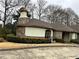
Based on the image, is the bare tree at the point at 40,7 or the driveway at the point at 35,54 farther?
the bare tree at the point at 40,7

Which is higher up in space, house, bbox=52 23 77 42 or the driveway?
house, bbox=52 23 77 42

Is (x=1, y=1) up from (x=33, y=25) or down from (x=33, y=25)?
up

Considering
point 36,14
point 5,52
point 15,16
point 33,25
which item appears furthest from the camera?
point 36,14

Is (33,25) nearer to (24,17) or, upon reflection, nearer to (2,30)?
(24,17)

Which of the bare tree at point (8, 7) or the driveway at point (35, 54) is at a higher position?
the bare tree at point (8, 7)

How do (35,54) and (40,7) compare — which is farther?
(40,7)

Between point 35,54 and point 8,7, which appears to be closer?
point 35,54

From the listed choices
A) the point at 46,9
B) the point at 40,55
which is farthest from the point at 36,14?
the point at 40,55

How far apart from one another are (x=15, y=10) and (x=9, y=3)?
2989 millimetres

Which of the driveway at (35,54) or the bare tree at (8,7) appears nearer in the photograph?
the driveway at (35,54)

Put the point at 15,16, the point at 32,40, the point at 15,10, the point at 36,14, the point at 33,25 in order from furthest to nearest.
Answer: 1. the point at 36,14
2. the point at 15,10
3. the point at 15,16
4. the point at 33,25
5. the point at 32,40

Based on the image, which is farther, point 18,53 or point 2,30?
point 2,30

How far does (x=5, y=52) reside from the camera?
18.9 m

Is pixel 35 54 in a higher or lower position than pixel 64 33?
lower
